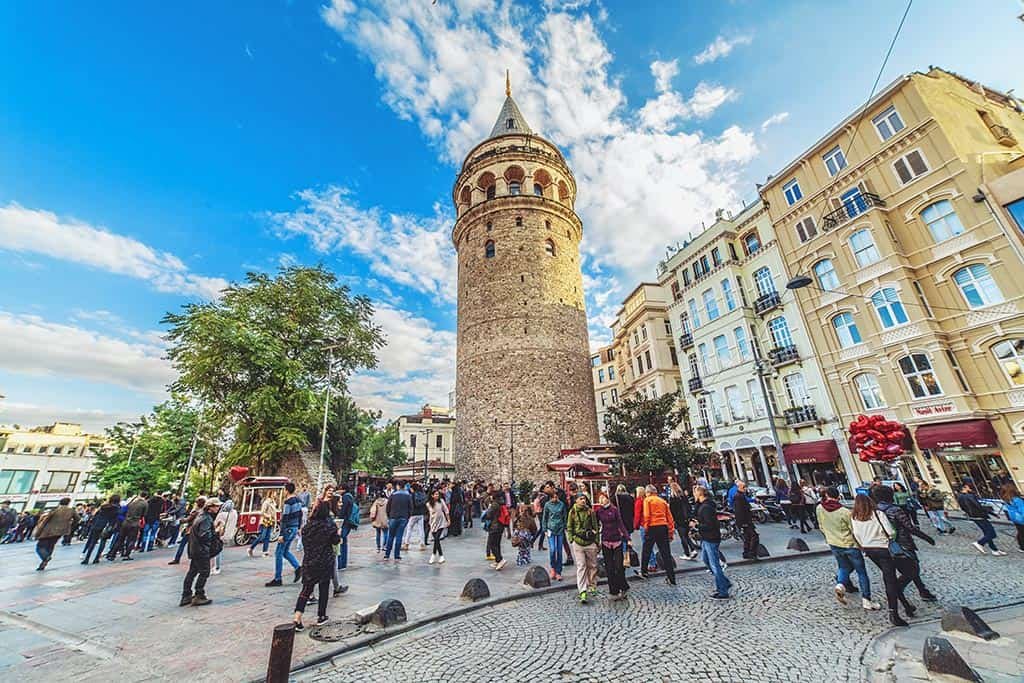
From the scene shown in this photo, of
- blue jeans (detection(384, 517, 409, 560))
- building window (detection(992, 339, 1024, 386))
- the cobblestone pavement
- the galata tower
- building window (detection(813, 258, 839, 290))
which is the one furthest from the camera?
the galata tower

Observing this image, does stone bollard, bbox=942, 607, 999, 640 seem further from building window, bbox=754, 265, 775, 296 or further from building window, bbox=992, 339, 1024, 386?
building window, bbox=754, 265, 775, 296

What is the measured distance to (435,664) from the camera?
4.02 metres

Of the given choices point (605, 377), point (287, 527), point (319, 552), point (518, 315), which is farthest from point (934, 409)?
point (605, 377)

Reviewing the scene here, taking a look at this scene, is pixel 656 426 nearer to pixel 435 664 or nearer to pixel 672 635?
pixel 672 635

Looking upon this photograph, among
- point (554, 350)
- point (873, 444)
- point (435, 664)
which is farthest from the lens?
point (554, 350)

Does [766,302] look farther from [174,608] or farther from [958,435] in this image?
[174,608]

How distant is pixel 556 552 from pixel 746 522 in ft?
12.7

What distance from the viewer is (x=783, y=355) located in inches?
742

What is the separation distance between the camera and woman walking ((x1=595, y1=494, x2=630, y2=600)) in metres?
6.05

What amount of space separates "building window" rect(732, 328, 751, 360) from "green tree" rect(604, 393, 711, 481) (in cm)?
559

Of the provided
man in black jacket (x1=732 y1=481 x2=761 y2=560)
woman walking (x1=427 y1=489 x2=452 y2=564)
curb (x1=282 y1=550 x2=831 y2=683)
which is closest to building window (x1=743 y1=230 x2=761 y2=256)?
curb (x1=282 y1=550 x2=831 y2=683)

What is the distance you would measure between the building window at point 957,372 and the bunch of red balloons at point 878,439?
421 centimetres

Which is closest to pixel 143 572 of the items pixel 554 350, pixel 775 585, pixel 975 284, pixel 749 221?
pixel 775 585

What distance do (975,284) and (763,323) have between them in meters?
7.28
